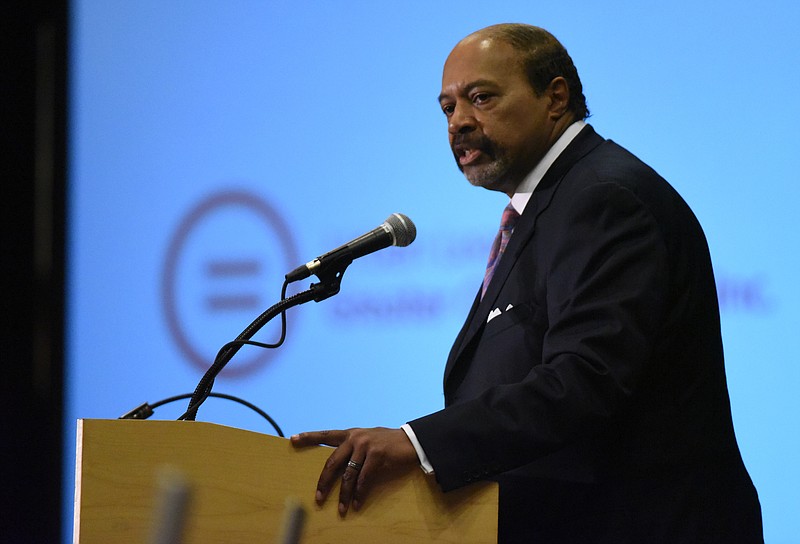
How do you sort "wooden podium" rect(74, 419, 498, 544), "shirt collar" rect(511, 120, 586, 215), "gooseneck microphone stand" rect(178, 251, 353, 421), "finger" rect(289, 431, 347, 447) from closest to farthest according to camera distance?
1. "wooden podium" rect(74, 419, 498, 544)
2. "finger" rect(289, 431, 347, 447)
3. "gooseneck microphone stand" rect(178, 251, 353, 421)
4. "shirt collar" rect(511, 120, 586, 215)

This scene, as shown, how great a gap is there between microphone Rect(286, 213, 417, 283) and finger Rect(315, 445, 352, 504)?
0.38m

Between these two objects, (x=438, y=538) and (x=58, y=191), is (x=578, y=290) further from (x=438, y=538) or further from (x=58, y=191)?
(x=58, y=191)

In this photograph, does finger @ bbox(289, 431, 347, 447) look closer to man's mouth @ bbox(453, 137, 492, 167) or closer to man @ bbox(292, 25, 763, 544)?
man @ bbox(292, 25, 763, 544)

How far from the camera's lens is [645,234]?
1764mm

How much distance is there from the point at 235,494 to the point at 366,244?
1.88ft

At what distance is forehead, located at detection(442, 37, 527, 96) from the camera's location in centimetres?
219

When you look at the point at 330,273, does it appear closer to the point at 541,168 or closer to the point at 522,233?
the point at 522,233

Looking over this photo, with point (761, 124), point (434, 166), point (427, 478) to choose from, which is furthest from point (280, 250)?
A: point (427, 478)

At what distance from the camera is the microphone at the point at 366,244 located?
1.78 metres

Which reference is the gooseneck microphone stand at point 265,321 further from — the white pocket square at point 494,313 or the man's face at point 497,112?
the man's face at point 497,112

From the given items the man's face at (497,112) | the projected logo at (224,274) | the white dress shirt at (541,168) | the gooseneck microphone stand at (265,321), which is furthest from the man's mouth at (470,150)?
the projected logo at (224,274)

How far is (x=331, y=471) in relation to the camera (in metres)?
1.48

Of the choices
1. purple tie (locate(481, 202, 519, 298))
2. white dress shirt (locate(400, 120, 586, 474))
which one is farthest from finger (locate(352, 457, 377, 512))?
white dress shirt (locate(400, 120, 586, 474))

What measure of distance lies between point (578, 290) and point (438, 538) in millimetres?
497
